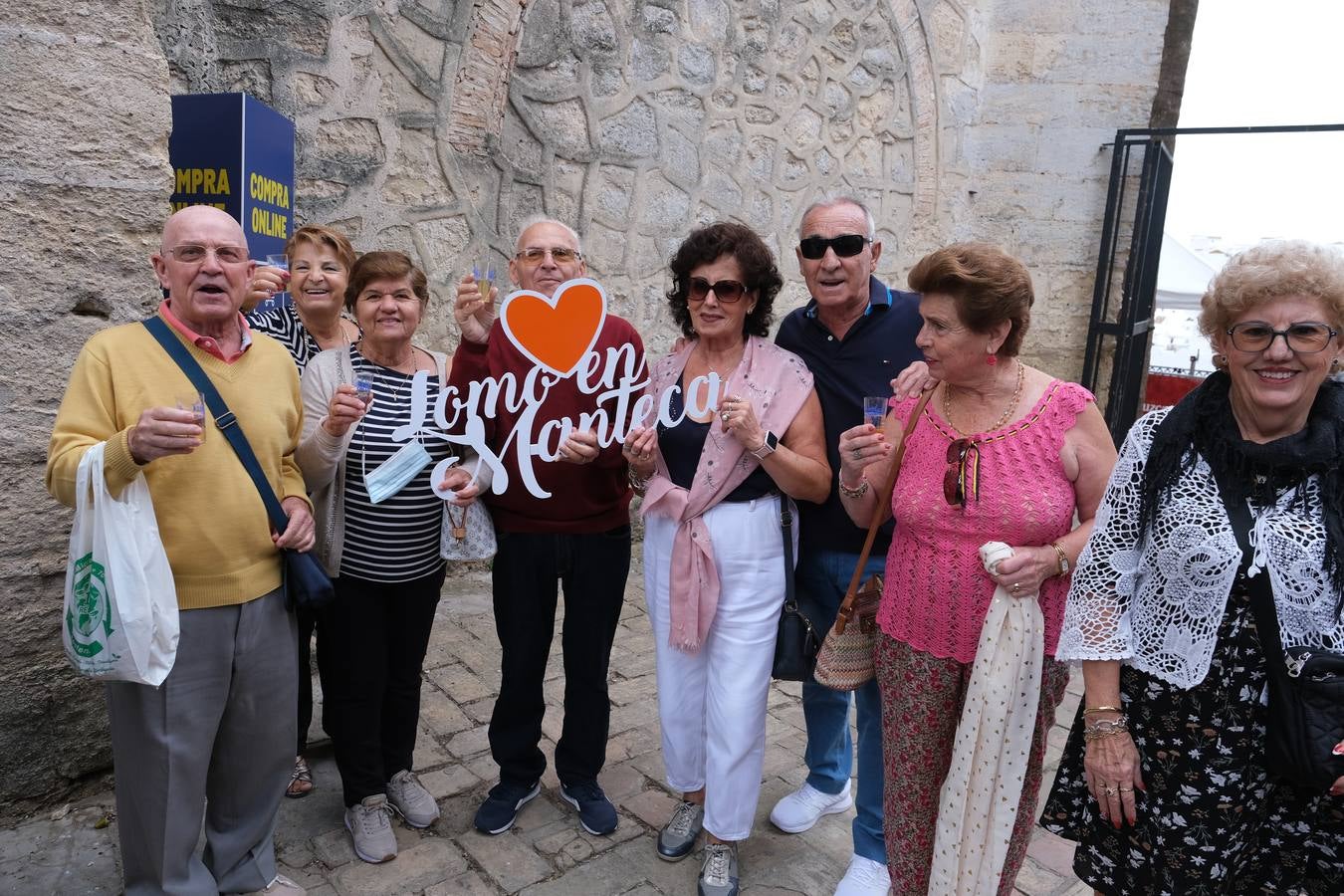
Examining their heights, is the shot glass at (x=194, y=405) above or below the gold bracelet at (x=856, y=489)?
above

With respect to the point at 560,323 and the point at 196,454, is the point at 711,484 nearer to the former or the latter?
the point at 560,323

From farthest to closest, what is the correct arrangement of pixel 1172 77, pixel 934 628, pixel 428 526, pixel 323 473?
pixel 1172 77 < pixel 428 526 < pixel 323 473 < pixel 934 628

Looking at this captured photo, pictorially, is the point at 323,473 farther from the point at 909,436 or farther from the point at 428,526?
the point at 909,436

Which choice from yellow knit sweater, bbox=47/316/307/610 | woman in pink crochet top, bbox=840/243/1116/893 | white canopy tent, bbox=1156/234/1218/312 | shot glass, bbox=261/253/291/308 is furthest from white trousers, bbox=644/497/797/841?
white canopy tent, bbox=1156/234/1218/312

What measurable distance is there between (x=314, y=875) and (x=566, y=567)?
1.22m

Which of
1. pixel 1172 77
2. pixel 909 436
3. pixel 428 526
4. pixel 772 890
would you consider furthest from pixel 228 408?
pixel 1172 77

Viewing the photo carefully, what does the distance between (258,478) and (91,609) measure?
0.48 meters

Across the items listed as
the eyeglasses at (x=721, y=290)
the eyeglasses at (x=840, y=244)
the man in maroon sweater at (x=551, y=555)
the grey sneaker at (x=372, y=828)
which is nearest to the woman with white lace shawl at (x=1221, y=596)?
the eyeglasses at (x=840, y=244)

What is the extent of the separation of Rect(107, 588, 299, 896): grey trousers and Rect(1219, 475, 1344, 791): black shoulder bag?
238 cm

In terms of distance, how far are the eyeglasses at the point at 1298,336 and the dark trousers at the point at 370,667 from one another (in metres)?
2.34

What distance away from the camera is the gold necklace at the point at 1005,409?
7.40ft

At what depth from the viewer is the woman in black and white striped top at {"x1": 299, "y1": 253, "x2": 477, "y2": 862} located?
2.59 m

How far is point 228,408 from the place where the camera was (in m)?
2.30

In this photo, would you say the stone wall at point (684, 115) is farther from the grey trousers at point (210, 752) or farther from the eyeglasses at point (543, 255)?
the grey trousers at point (210, 752)
